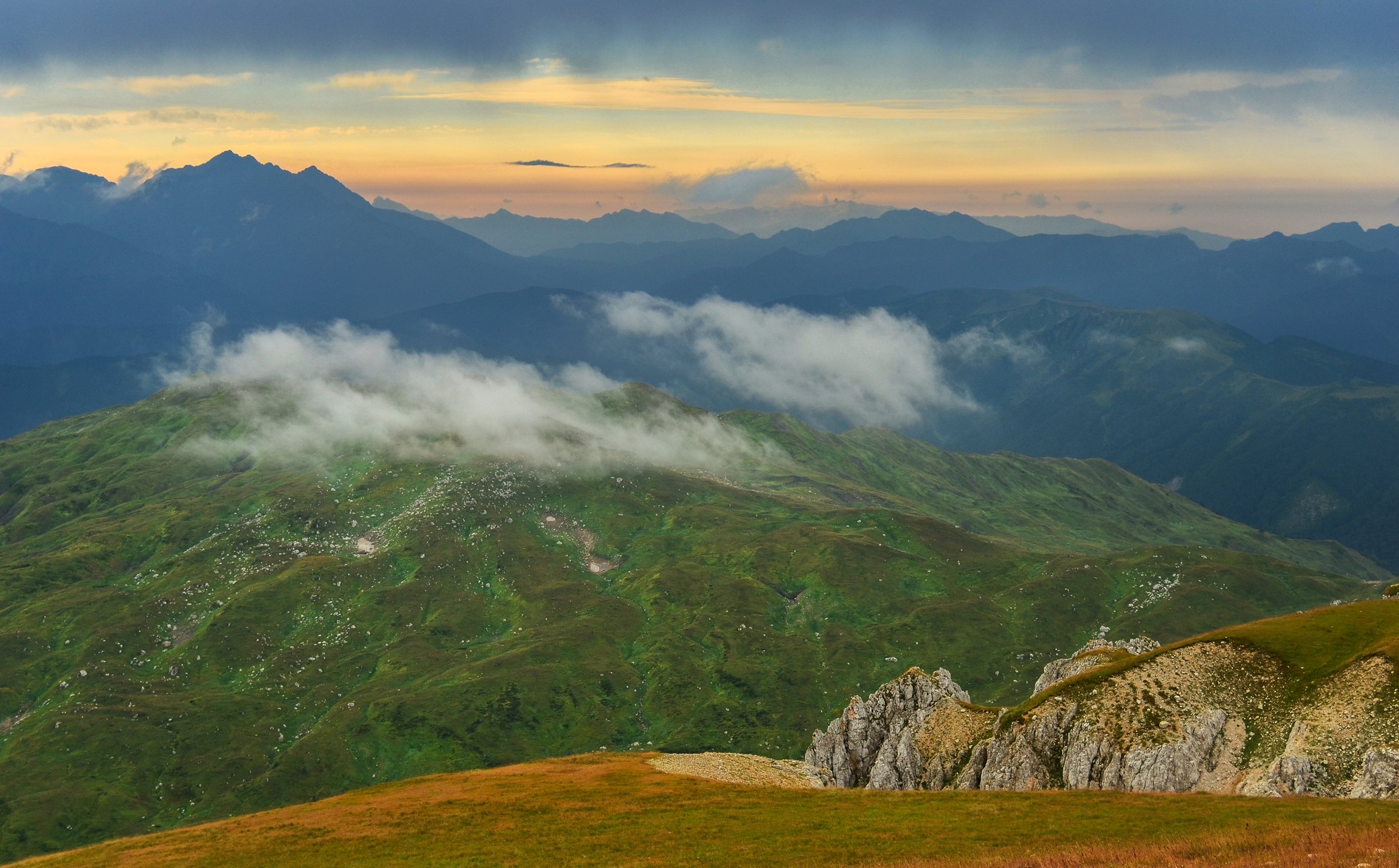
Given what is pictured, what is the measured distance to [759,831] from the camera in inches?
2719

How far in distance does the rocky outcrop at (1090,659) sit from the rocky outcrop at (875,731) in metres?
14.8

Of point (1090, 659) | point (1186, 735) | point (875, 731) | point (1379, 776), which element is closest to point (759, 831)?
point (1186, 735)

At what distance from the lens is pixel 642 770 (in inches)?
3969

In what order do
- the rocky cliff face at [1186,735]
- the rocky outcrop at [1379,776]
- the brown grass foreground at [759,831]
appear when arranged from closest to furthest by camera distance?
the brown grass foreground at [759,831] < the rocky outcrop at [1379,776] < the rocky cliff face at [1186,735]

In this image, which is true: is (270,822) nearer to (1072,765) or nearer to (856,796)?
(856,796)

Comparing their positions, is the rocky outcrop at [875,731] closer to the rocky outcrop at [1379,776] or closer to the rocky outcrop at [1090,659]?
the rocky outcrop at [1090,659]

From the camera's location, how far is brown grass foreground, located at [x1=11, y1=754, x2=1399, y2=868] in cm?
5188

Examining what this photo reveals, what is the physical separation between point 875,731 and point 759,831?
166 feet

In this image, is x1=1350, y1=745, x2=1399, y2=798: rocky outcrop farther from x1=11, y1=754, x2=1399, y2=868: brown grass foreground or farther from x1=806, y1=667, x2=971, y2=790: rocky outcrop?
x1=806, y1=667, x2=971, y2=790: rocky outcrop

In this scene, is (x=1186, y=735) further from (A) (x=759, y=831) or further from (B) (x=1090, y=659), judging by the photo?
(A) (x=759, y=831)

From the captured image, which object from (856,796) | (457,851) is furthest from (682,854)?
(856,796)

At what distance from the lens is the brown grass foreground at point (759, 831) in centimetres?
5188

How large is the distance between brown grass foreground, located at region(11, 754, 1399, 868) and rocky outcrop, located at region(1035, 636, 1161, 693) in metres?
29.8

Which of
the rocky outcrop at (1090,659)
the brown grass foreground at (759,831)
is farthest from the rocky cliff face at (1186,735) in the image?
the brown grass foreground at (759,831)
